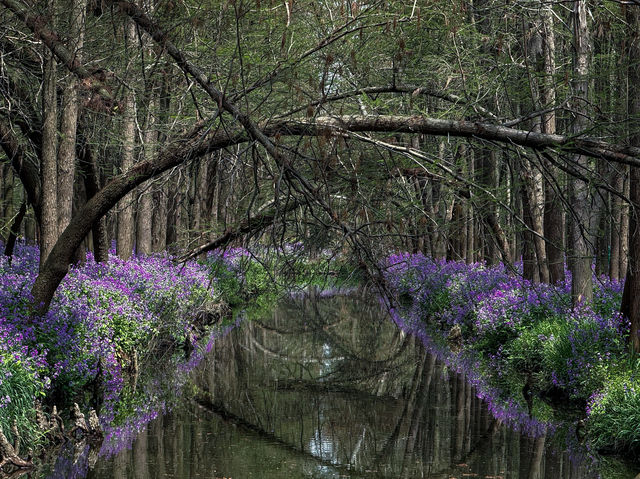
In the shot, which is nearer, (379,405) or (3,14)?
(3,14)

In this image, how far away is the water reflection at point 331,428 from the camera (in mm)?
9016

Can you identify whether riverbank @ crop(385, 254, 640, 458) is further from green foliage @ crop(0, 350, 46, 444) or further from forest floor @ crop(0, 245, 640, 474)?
green foliage @ crop(0, 350, 46, 444)

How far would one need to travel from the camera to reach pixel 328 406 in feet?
41.4

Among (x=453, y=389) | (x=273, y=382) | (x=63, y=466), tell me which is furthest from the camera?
(x=273, y=382)

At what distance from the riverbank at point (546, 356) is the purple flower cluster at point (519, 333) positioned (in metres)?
0.02

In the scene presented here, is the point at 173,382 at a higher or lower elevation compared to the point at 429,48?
lower

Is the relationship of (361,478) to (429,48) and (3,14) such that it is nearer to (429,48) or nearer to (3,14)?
(429,48)

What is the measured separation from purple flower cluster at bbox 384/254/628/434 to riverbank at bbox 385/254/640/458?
2cm

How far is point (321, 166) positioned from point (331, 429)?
6.43 m

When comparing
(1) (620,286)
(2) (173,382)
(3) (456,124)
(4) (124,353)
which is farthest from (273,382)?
(3) (456,124)

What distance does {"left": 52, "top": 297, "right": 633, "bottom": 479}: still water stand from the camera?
899 centimetres

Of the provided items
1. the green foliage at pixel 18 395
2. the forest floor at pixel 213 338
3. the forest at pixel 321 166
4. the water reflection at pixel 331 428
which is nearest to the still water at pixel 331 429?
the water reflection at pixel 331 428

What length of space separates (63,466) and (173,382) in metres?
5.32

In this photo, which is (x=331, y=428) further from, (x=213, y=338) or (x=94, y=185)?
(x=213, y=338)
